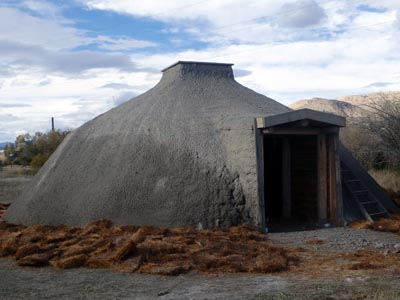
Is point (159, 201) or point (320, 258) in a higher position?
point (159, 201)

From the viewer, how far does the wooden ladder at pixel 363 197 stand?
13.7 metres

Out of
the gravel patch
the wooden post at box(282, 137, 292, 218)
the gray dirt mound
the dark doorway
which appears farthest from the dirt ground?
the wooden post at box(282, 137, 292, 218)

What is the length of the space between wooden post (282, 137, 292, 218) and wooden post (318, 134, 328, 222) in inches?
42.4

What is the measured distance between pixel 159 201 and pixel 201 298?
17.7 ft

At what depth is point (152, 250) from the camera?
9641mm

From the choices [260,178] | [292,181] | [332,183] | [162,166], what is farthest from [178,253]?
[292,181]

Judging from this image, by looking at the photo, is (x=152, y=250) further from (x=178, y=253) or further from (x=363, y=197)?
(x=363, y=197)

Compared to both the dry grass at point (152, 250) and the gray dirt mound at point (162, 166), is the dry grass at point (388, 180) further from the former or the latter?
the dry grass at point (152, 250)

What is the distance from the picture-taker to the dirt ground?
24.5 feet

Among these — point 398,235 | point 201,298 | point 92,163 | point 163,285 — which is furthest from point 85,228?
point 398,235

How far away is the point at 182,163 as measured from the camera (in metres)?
13.0

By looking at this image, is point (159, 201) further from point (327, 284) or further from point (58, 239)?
point (327, 284)

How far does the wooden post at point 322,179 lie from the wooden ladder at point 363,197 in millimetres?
832

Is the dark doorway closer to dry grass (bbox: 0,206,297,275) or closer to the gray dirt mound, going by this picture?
the gray dirt mound
